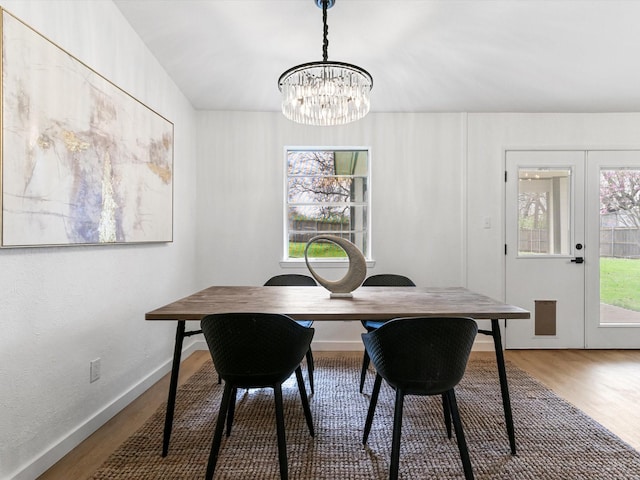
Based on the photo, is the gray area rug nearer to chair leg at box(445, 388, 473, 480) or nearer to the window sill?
chair leg at box(445, 388, 473, 480)

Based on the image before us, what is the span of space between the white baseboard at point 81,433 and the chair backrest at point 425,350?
1614 mm

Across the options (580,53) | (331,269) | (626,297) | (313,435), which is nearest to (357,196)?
(331,269)

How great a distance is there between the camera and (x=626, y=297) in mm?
3541

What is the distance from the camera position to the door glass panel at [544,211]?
3.55m

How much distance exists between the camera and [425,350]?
1434mm

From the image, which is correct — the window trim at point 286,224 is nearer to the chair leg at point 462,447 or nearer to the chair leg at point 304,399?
the chair leg at point 304,399

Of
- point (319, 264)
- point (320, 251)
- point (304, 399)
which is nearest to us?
point (304, 399)

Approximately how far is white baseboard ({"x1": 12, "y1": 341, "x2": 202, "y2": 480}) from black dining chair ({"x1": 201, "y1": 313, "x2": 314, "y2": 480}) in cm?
80

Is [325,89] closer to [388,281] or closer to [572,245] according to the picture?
[388,281]

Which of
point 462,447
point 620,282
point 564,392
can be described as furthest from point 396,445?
point 620,282

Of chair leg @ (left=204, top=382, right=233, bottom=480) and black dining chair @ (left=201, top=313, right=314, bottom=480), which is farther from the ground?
black dining chair @ (left=201, top=313, right=314, bottom=480)

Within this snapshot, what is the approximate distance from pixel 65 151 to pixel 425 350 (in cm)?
188

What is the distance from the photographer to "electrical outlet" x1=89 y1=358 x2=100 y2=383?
1.96m

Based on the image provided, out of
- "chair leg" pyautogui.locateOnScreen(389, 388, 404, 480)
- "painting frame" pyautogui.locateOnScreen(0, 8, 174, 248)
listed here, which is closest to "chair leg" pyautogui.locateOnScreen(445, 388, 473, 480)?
"chair leg" pyautogui.locateOnScreen(389, 388, 404, 480)
